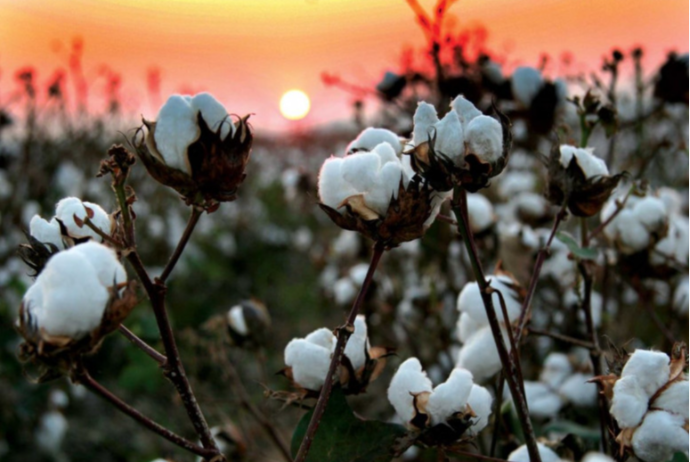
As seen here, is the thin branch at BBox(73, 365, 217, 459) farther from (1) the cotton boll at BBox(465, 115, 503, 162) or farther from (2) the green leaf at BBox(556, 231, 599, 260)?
(2) the green leaf at BBox(556, 231, 599, 260)

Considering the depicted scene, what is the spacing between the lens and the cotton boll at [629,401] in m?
0.64

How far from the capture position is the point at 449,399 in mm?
710

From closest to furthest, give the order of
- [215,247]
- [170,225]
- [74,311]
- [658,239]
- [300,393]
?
A: [74,311] < [300,393] < [658,239] < [170,225] < [215,247]

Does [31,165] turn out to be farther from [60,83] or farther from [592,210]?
[592,210]

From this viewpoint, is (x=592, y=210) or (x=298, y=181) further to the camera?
(x=298, y=181)

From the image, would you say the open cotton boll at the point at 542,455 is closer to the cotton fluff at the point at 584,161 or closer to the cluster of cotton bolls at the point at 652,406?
Answer: the cluster of cotton bolls at the point at 652,406

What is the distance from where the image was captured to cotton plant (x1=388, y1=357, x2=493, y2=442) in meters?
0.71

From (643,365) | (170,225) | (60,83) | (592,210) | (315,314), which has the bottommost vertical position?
(315,314)

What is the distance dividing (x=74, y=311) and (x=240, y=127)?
0.80 ft

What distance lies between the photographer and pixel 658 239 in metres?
1.22

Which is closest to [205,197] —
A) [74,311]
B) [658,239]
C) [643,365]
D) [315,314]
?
[74,311]

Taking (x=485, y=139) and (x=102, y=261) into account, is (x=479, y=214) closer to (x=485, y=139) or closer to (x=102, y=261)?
(x=485, y=139)

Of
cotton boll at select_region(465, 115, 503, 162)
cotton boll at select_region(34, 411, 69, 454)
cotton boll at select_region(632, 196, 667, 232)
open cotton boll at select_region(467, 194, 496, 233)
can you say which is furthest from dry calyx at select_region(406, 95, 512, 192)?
cotton boll at select_region(34, 411, 69, 454)

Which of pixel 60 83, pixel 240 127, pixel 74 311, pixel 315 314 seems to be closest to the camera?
pixel 74 311
